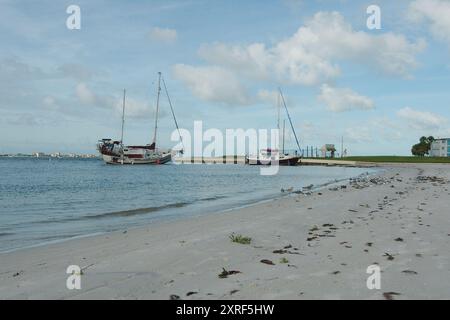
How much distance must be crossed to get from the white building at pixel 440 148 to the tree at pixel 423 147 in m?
4.05

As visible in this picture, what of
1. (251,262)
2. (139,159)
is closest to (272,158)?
(139,159)

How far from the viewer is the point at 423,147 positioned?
16150 cm

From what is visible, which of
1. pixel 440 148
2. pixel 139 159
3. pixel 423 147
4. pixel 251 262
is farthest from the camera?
pixel 423 147

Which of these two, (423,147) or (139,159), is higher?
(423,147)

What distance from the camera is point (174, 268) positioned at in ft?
26.0

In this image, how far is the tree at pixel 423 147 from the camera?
160875 millimetres

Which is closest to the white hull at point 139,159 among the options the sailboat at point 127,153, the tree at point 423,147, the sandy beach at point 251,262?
the sailboat at point 127,153

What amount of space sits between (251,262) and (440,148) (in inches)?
6250

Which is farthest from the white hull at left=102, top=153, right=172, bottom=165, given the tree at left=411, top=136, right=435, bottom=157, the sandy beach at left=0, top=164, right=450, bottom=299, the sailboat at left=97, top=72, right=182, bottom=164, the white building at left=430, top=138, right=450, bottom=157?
the sandy beach at left=0, top=164, right=450, bottom=299

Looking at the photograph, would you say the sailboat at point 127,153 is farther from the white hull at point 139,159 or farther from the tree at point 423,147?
the tree at point 423,147

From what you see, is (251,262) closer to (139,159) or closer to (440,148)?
(139,159)

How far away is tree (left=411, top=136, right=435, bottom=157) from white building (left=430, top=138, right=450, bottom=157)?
13.3ft
